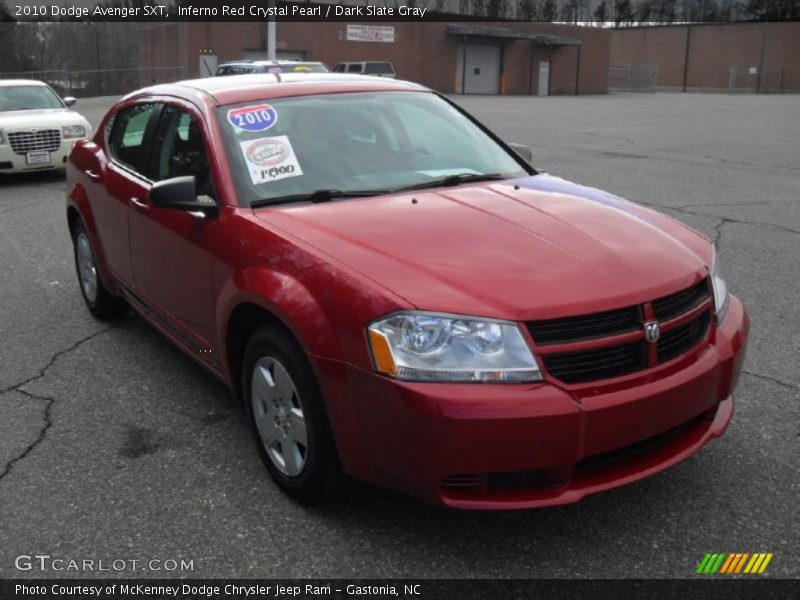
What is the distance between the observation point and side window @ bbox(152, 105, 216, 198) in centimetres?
381

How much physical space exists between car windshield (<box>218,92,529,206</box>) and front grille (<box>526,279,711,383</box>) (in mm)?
1296

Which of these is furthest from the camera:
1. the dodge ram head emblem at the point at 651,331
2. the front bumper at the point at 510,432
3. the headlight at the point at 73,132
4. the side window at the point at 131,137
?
the headlight at the point at 73,132

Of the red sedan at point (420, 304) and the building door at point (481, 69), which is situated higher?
the building door at point (481, 69)

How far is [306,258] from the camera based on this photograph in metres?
2.98

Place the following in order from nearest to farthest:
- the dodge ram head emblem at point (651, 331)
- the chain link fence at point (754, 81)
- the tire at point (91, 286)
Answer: the dodge ram head emblem at point (651, 331) < the tire at point (91, 286) < the chain link fence at point (754, 81)

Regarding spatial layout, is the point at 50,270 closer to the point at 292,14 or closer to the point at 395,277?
the point at 395,277

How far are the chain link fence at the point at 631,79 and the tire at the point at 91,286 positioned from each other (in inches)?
2442

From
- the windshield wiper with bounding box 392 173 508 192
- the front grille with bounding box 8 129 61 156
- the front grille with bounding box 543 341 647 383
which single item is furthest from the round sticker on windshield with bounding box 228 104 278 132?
the front grille with bounding box 8 129 61 156

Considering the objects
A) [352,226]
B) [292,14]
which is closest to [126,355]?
[352,226]

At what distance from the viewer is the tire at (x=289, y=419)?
2.89 m

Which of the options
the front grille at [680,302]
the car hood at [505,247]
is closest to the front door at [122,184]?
the car hood at [505,247]

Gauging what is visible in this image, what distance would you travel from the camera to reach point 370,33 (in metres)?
50.0

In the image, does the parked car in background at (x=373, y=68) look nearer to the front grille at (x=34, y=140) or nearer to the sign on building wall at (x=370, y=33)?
the sign on building wall at (x=370, y=33)

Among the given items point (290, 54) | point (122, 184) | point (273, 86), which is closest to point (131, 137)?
point (122, 184)
